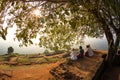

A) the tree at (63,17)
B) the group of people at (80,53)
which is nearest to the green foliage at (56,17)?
the tree at (63,17)

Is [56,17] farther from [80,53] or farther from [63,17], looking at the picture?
[80,53]

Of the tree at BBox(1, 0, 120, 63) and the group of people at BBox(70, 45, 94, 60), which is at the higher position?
the tree at BBox(1, 0, 120, 63)

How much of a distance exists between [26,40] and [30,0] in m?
2.26

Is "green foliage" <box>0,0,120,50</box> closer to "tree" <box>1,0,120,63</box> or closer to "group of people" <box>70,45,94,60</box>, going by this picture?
"tree" <box>1,0,120,63</box>

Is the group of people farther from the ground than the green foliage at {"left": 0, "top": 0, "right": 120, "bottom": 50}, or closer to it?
closer to it

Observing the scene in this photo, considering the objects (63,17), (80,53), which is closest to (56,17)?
(63,17)

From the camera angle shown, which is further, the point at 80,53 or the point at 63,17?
the point at 80,53

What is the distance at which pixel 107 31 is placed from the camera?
18359 millimetres

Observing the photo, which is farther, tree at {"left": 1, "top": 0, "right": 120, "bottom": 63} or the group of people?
the group of people

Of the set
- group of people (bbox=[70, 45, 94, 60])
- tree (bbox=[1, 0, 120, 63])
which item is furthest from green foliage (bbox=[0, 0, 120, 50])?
group of people (bbox=[70, 45, 94, 60])

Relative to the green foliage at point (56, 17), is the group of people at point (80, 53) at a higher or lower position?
lower

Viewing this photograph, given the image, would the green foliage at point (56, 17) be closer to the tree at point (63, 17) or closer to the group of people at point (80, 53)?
the tree at point (63, 17)

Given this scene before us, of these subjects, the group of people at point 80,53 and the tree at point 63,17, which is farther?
the group of people at point 80,53

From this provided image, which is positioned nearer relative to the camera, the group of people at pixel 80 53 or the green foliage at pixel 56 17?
the green foliage at pixel 56 17
